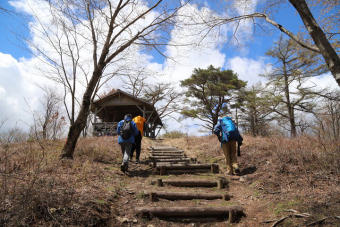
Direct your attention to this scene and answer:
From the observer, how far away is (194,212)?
3416 millimetres

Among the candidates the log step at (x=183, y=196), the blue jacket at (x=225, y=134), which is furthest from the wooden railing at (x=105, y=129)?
the log step at (x=183, y=196)

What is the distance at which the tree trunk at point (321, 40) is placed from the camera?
2.99 metres

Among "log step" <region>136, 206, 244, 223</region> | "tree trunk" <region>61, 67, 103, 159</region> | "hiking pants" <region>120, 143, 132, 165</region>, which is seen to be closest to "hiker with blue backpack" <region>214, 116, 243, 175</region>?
"log step" <region>136, 206, 244, 223</region>

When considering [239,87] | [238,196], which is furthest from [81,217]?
[239,87]

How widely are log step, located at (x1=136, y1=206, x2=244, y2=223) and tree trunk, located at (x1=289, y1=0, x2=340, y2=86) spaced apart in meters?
2.67

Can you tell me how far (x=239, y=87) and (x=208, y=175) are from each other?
18854mm

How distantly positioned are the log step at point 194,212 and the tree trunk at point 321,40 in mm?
2666

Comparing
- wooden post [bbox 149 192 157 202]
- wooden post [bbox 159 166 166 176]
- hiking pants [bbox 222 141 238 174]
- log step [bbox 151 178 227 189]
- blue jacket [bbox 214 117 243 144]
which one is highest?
blue jacket [bbox 214 117 243 144]

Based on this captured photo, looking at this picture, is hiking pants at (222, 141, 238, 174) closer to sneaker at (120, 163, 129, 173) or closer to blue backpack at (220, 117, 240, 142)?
blue backpack at (220, 117, 240, 142)

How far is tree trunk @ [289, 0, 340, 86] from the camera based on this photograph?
2.99 meters

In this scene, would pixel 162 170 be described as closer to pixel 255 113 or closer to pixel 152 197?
pixel 152 197

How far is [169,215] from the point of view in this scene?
134 inches

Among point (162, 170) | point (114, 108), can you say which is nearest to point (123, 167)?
point (162, 170)

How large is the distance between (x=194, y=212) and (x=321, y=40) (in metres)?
3.61
